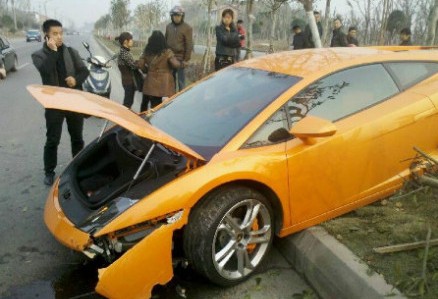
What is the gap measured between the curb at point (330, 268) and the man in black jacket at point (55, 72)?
2686mm

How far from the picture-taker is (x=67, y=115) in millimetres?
4848

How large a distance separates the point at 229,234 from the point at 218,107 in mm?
1050

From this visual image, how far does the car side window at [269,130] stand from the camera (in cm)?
303

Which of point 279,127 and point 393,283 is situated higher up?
point 279,127

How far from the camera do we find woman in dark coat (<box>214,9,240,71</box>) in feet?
27.0

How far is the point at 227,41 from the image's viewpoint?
8.34 m

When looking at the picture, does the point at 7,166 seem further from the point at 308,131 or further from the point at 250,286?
the point at 308,131

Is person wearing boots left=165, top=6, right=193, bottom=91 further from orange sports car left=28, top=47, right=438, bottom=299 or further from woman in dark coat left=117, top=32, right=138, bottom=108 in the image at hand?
orange sports car left=28, top=47, right=438, bottom=299

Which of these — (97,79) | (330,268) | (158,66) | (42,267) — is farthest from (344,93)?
(97,79)

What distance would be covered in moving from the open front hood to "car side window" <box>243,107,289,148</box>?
42cm

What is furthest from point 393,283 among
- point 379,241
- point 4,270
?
point 4,270

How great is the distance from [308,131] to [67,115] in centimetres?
302


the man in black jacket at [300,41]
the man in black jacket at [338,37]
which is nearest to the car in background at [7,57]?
the man in black jacket at [300,41]


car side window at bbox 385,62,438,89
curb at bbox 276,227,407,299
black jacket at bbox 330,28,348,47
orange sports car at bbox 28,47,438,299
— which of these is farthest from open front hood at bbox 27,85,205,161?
black jacket at bbox 330,28,348,47
